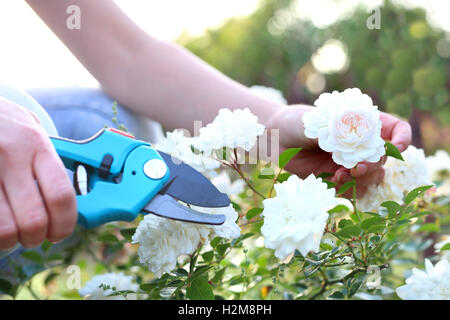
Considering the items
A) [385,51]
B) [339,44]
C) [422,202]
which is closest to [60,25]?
[422,202]

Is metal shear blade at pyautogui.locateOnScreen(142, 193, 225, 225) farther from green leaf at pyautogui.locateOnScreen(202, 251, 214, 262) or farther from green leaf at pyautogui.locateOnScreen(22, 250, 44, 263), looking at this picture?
green leaf at pyautogui.locateOnScreen(22, 250, 44, 263)

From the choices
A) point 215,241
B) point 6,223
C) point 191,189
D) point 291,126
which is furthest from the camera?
point 291,126

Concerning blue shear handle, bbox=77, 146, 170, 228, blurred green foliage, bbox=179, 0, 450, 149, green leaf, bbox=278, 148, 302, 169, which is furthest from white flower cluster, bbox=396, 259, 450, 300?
blurred green foliage, bbox=179, 0, 450, 149

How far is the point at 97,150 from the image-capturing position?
0.59 m

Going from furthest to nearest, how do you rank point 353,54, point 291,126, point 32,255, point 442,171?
point 353,54 → point 442,171 → point 32,255 → point 291,126

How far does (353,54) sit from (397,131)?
113 inches

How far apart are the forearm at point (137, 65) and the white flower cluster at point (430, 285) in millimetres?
557

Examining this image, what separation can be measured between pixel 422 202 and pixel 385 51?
6.15 ft

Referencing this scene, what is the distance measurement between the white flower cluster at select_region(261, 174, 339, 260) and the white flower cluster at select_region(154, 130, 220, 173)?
17 centimetres

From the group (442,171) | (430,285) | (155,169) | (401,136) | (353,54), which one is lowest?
(430,285)

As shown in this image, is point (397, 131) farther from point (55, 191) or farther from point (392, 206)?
point (55, 191)

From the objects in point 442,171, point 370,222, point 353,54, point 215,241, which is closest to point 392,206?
point 370,222

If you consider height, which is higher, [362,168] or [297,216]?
[362,168]

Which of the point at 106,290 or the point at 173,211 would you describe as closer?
the point at 173,211
